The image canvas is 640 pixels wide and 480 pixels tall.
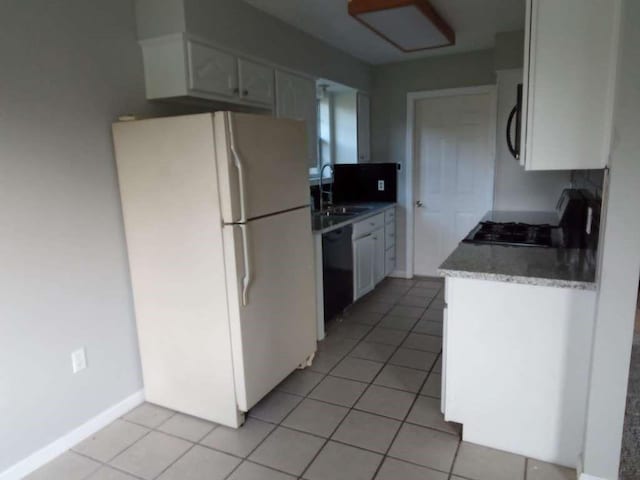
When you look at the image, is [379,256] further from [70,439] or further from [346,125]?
[70,439]

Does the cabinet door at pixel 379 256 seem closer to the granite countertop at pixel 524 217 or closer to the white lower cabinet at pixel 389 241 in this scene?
the white lower cabinet at pixel 389 241

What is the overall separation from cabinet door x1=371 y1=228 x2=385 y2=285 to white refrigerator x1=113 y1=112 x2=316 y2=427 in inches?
70.6

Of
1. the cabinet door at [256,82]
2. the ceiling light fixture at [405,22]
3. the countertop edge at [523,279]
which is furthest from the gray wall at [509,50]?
the countertop edge at [523,279]

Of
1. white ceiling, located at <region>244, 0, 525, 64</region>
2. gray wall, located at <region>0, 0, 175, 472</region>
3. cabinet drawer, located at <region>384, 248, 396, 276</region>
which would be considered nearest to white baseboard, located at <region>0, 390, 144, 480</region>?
gray wall, located at <region>0, 0, 175, 472</region>

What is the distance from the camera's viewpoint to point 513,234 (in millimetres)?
2664

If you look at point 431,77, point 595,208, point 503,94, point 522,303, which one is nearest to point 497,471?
point 522,303

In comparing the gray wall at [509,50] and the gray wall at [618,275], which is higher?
the gray wall at [509,50]

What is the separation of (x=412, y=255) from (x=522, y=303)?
3.04 meters

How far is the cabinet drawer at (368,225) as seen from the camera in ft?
12.5

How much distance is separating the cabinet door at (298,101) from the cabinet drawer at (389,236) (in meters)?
1.23

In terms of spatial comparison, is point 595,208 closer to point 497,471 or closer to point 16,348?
point 497,471

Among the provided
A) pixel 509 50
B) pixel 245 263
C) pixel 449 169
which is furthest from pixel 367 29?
pixel 245 263

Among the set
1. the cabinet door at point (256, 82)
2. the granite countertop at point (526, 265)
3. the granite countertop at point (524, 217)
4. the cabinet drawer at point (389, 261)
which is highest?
the cabinet door at point (256, 82)

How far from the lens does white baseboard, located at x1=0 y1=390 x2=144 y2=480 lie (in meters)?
1.97
